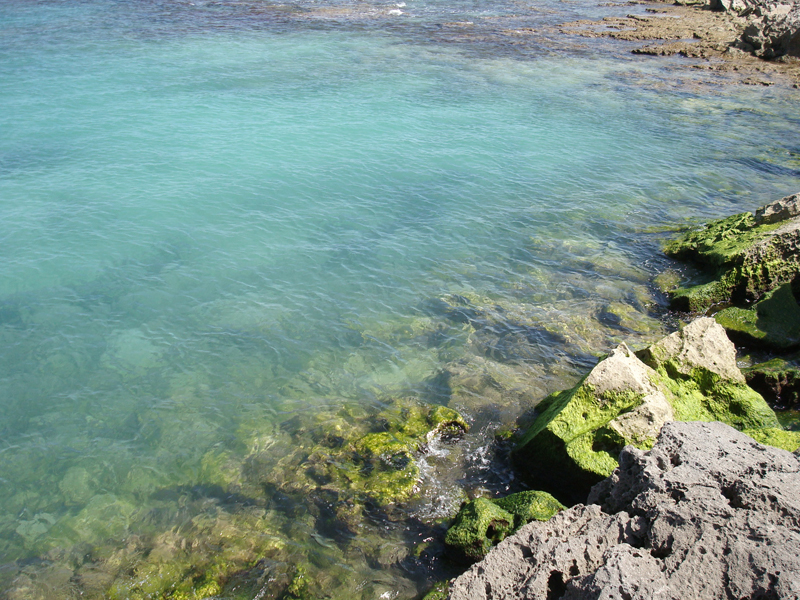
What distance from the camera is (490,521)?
7902mm

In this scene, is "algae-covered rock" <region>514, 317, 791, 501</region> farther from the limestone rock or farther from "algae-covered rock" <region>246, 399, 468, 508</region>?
"algae-covered rock" <region>246, 399, 468, 508</region>

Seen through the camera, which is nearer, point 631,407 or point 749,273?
point 631,407

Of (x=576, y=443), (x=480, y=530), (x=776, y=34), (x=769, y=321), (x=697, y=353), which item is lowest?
(x=480, y=530)

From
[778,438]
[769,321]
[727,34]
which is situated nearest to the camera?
[778,438]

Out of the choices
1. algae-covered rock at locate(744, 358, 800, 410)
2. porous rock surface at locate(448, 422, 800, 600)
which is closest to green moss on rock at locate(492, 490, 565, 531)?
porous rock surface at locate(448, 422, 800, 600)

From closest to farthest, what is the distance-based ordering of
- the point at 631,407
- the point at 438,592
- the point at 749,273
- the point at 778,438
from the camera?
the point at 438,592 < the point at 778,438 < the point at 631,407 < the point at 749,273

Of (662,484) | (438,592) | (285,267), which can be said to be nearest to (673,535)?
(662,484)

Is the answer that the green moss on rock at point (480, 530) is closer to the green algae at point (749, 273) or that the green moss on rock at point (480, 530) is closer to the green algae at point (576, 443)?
the green algae at point (576, 443)

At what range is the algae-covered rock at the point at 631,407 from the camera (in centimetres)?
878

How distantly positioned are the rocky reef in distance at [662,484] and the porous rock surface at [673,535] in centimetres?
1

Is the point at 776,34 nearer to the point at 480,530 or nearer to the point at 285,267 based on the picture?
the point at 285,267

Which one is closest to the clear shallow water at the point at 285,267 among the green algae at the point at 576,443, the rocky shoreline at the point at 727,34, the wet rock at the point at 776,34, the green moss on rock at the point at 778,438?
the green algae at the point at 576,443

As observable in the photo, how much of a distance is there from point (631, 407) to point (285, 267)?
10.1 meters

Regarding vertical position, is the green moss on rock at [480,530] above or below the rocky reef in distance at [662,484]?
below
